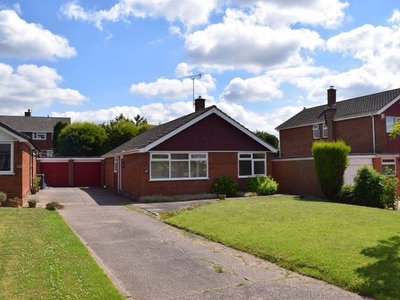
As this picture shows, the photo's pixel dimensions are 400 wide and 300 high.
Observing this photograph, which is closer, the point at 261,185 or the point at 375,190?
the point at 375,190

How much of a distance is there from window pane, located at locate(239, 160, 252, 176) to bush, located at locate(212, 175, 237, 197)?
1325mm

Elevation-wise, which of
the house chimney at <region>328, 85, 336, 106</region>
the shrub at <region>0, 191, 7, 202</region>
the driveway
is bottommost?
the driveway

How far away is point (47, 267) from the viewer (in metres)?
7.02

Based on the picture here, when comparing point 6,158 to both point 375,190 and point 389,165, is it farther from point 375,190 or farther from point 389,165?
point 389,165

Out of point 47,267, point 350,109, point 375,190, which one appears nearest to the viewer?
point 47,267

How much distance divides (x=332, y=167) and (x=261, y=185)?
4497mm

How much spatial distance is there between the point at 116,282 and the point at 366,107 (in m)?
27.1

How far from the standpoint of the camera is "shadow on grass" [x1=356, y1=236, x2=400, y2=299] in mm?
5781

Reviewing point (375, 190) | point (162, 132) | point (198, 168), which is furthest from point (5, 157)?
point (375, 190)

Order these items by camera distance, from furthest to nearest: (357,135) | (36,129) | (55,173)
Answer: (36,129) < (55,173) < (357,135)

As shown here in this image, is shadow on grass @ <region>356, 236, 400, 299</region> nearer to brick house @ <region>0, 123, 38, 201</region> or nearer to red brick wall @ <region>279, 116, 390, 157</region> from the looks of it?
brick house @ <region>0, 123, 38, 201</region>

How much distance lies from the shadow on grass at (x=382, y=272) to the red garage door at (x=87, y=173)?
104ft

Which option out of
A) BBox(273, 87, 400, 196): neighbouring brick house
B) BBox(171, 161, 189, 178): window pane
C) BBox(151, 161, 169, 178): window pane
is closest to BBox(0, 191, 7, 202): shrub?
BBox(151, 161, 169, 178): window pane

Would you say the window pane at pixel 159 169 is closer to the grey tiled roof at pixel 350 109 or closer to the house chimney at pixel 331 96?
the grey tiled roof at pixel 350 109
